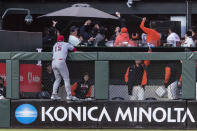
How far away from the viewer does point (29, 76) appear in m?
11.7

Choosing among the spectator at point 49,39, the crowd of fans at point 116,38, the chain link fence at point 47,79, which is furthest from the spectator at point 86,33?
the chain link fence at point 47,79

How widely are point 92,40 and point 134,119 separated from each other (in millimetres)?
6170

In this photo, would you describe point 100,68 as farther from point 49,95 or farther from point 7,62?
point 7,62

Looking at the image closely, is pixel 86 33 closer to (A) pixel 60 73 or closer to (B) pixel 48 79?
(B) pixel 48 79

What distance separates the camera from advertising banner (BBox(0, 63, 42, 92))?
11.6m

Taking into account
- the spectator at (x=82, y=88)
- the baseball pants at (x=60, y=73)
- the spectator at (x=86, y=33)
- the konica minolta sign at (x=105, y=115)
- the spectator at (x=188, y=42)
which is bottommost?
the konica minolta sign at (x=105, y=115)

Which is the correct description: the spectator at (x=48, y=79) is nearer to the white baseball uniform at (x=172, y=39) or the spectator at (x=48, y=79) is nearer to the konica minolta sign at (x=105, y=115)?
the konica minolta sign at (x=105, y=115)

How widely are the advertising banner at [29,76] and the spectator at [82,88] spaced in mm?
726

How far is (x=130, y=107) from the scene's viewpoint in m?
11.6

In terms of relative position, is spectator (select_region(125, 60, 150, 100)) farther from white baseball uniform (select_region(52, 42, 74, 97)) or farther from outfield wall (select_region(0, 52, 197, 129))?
white baseball uniform (select_region(52, 42, 74, 97))

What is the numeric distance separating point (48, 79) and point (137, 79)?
1801 mm

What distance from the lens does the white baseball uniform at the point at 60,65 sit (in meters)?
11.5

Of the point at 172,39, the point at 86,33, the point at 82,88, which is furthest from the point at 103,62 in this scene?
the point at 172,39

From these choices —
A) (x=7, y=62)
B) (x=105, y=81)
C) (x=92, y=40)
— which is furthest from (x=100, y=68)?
(x=92, y=40)
